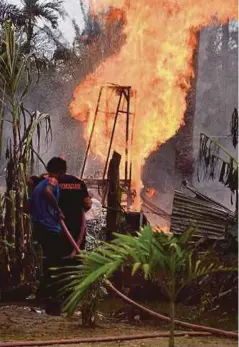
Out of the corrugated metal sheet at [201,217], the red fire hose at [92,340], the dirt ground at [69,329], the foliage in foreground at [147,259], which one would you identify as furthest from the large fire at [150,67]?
the foliage in foreground at [147,259]

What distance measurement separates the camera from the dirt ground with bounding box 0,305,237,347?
498 centimetres

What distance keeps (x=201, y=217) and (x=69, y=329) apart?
7.71ft

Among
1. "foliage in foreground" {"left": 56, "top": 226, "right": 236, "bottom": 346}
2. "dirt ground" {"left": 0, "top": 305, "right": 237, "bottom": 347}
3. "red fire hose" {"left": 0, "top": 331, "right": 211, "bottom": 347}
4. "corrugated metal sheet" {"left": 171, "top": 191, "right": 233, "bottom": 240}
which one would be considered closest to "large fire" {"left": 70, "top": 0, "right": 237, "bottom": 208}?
"corrugated metal sheet" {"left": 171, "top": 191, "right": 233, "bottom": 240}

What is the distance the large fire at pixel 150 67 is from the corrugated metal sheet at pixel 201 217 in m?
8.95

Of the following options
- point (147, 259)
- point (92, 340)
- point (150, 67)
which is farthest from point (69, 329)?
point (150, 67)

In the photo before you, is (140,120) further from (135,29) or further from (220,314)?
(220,314)

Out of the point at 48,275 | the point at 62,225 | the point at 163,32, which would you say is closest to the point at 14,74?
the point at 62,225

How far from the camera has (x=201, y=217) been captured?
7.21 metres

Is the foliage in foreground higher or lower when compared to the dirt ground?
higher

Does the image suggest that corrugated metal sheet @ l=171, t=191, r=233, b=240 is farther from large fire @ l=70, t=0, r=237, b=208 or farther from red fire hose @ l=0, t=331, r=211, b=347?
large fire @ l=70, t=0, r=237, b=208

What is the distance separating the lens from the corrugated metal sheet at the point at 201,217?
6.94m

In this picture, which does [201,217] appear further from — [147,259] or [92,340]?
[147,259]

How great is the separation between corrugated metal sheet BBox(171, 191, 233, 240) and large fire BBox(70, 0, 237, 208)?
8.95m

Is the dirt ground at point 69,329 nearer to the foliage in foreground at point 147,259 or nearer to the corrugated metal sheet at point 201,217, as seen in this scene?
the foliage in foreground at point 147,259
